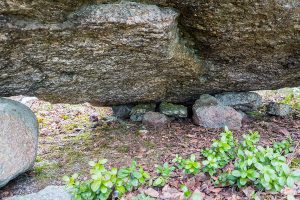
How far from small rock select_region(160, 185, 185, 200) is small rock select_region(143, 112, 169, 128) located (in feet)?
8.09

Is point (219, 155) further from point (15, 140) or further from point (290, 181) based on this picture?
point (15, 140)

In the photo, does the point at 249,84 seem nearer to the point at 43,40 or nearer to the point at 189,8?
the point at 189,8

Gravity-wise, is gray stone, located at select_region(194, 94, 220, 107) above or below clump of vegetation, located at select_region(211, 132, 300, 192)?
below

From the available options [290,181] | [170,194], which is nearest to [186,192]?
[170,194]

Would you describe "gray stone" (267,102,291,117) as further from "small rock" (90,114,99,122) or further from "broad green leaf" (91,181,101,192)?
"broad green leaf" (91,181,101,192)

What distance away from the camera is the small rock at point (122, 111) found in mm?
6230

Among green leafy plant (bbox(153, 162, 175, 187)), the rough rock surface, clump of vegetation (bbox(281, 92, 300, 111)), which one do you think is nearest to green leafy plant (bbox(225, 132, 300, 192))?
green leafy plant (bbox(153, 162, 175, 187))

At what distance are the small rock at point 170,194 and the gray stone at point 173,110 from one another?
270cm

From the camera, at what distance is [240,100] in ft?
19.3

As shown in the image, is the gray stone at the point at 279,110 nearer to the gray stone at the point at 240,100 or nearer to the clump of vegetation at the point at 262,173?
the gray stone at the point at 240,100

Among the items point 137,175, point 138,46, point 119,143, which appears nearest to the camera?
point 137,175

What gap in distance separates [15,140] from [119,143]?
1672mm

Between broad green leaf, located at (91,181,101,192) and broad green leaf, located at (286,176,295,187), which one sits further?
broad green leaf, located at (91,181,101,192)

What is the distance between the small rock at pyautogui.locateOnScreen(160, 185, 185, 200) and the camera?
318 cm
